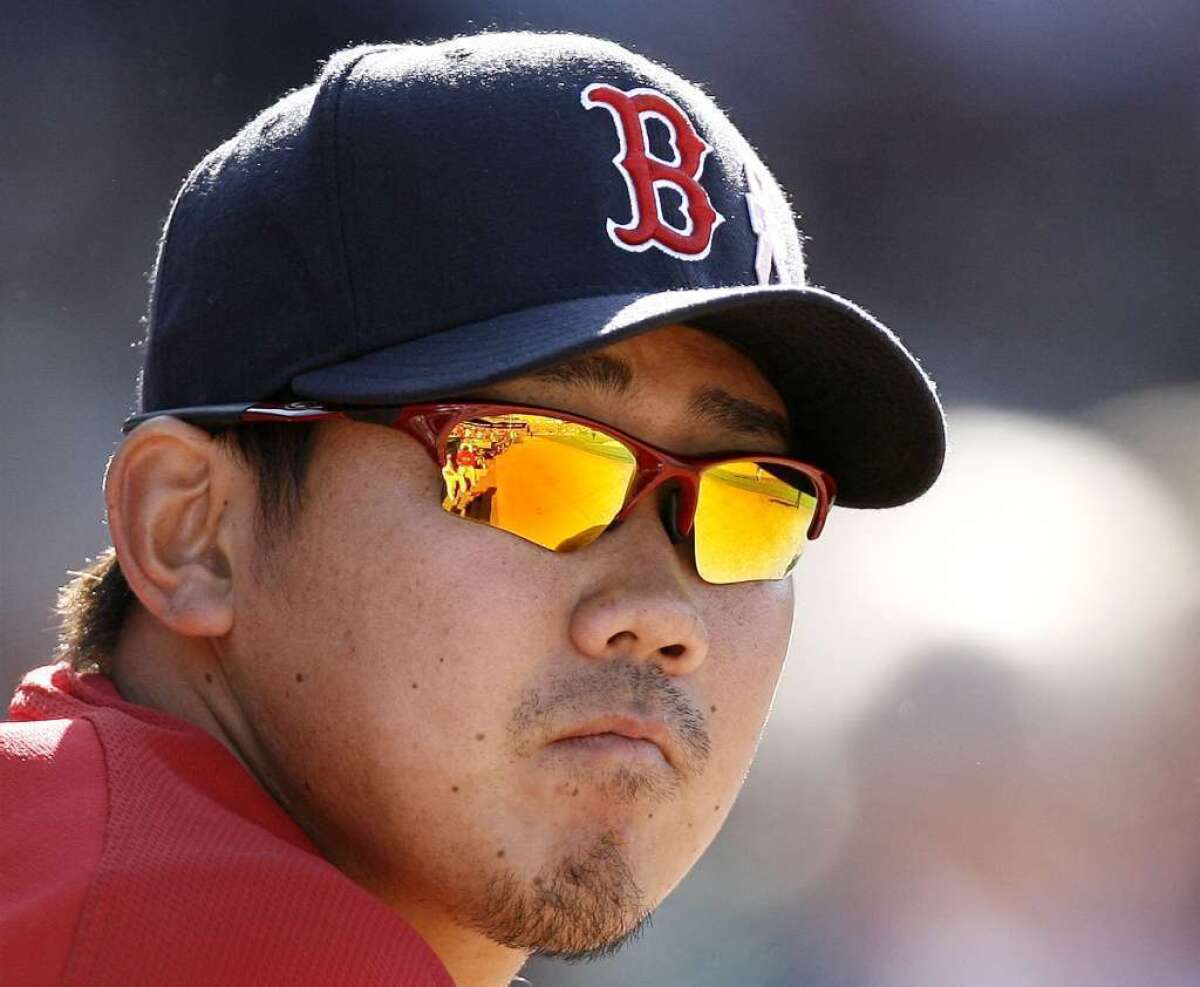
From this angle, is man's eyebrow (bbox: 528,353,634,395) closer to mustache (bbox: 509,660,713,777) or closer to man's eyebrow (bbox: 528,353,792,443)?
Result: man's eyebrow (bbox: 528,353,792,443)

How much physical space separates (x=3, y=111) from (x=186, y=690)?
10.8 feet

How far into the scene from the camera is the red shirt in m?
1.13

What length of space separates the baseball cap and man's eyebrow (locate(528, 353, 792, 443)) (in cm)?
6

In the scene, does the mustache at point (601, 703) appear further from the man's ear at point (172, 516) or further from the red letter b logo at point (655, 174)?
the red letter b logo at point (655, 174)

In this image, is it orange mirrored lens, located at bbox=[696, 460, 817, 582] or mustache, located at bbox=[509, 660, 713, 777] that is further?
orange mirrored lens, located at bbox=[696, 460, 817, 582]

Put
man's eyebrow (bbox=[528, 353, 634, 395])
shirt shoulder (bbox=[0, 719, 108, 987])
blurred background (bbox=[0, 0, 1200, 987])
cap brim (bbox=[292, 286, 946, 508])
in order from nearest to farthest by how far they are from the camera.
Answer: shirt shoulder (bbox=[0, 719, 108, 987]) < cap brim (bbox=[292, 286, 946, 508]) < man's eyebrow (bbox=[528, 353, 634, 395]) < blurred background (bbox=[0, 0, 1200, 987])

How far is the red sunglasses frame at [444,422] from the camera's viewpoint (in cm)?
152

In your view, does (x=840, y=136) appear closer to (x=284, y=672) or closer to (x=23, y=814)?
(x=284, y=672)

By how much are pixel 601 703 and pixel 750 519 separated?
0.99 ft

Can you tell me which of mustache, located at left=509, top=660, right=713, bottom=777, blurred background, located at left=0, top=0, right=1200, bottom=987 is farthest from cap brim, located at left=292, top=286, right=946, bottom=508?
blurred background, located at left=0, top=0, right=1200, bottom=987

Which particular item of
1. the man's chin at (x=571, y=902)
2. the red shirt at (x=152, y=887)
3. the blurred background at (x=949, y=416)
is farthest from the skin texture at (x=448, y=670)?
the blurred background at (x=949, y=416)

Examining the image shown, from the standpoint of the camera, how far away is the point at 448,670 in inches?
58.8

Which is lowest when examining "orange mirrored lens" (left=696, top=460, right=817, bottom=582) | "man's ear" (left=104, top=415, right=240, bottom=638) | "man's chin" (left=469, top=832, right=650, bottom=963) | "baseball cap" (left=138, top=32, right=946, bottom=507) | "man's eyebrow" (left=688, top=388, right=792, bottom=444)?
"man's chin" (left=469, top=832, right=650, bottom=963)

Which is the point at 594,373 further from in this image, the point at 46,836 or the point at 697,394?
the point at 46,836
